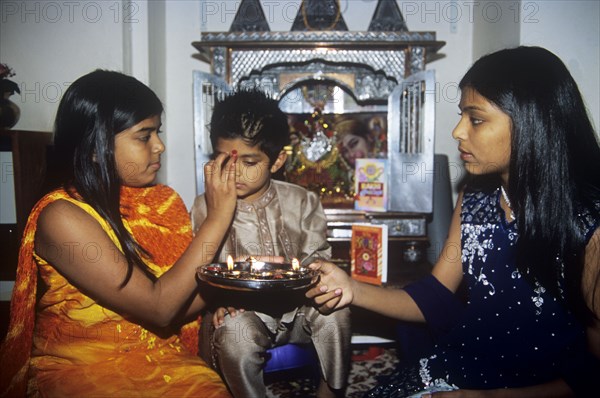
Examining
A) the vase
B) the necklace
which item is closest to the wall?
the vase

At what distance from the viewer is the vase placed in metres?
2.35

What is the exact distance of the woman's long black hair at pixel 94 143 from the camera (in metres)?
1.61

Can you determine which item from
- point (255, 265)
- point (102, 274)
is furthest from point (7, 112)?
point (255, 265)

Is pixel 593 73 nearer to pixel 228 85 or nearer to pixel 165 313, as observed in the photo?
pixel 228 85

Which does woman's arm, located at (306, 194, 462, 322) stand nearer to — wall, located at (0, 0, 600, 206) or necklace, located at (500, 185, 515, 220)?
necklace, located at (500, 185, 515, 220)

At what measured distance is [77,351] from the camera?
5.03ft

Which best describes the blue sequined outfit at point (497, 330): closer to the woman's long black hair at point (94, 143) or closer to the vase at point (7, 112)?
the woman's long black hair at point (94, 143)

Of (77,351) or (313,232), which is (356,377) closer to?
(313,232)

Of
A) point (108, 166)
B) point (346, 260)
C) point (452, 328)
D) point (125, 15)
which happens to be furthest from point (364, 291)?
point (125, 15)

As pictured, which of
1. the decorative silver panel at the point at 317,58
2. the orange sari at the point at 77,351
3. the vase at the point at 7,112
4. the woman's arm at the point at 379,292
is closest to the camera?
the orange sari at the point at 77,351

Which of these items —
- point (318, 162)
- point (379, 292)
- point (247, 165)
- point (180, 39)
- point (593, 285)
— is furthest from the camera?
point (180, 39)

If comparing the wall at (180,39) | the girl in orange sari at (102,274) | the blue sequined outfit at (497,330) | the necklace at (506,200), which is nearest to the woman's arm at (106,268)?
the girl in orange sari at (102,274)

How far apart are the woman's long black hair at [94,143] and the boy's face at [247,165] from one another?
1.92 ft

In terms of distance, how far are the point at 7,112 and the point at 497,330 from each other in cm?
235
